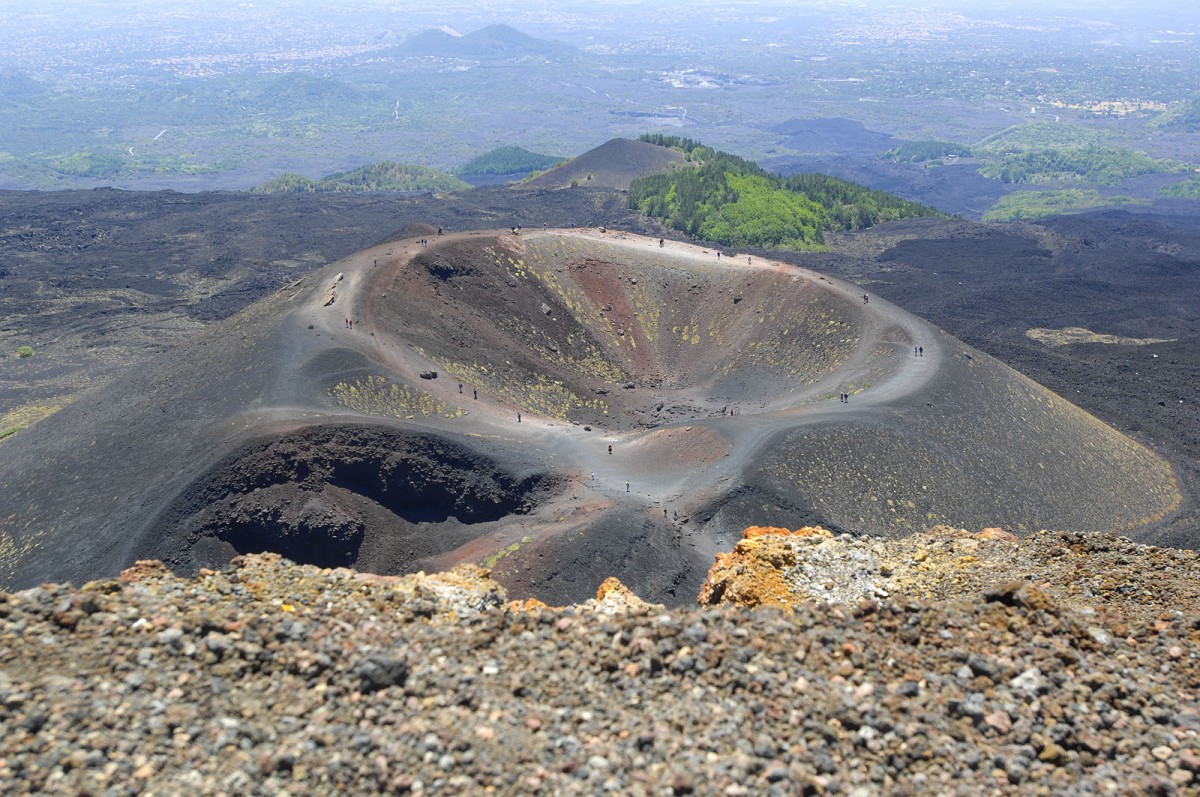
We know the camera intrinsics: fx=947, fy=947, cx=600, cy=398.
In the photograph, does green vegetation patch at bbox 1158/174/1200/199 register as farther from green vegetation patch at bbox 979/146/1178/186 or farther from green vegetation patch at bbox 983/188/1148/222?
green vegetation patch at bbox 979/146/1178/186

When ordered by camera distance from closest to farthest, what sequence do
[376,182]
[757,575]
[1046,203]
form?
[757,575] → [1046,203] → [376,182]

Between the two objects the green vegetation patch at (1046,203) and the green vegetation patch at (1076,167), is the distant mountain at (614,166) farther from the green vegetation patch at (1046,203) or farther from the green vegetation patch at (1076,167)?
the green vegetation patch at (1076,167)

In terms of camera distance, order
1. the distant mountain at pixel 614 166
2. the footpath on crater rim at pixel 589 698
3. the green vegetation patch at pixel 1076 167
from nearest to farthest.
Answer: the footpath on crater rim at pixel 589 698 < the distant mountain at pixel 614 166 < the green vegetation patch at pixel 1076 167

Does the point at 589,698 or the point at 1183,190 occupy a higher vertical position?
the point at 589,698

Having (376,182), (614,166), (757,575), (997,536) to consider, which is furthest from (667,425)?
(376,182)

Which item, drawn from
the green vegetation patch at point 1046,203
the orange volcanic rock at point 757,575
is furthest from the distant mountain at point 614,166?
the orange volcanic rock at point 757,575

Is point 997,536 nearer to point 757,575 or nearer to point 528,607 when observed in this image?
point 757,575
